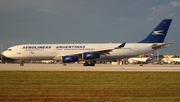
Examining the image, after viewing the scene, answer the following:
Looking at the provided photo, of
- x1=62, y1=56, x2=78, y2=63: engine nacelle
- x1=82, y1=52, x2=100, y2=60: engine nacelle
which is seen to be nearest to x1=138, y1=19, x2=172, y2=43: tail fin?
x1=82, y1=52, x2=100, y2=60: engine nacelle

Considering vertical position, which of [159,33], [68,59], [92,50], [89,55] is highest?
[159,33]

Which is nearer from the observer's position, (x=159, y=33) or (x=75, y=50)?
(x=75, y=50)

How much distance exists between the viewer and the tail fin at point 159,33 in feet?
144

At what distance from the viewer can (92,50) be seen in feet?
140

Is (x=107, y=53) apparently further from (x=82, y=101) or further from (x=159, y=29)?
(x=82, y=101)

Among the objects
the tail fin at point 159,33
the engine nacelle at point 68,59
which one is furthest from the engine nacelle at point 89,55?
the tail fin at point 159,33

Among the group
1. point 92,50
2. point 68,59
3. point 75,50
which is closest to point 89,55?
point 92,50

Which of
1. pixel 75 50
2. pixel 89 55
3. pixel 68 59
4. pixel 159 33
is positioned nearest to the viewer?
pixel 68 59

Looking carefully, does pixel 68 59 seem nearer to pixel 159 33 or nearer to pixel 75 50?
pixel 75 50

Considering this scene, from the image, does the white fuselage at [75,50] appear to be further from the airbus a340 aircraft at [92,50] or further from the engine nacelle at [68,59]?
the engine nacelle at [68,59]

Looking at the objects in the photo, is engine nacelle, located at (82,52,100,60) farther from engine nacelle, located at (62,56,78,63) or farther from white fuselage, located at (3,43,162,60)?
engine nacelle, located at (62,56,78,63)

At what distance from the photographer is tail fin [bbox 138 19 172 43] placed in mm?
44000

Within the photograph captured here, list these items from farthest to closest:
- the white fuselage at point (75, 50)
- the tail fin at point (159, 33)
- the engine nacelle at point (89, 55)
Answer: the tail fin at point (159, 33), the white fuselage at point (75, 50), the engine nacelle at point (89, 55)

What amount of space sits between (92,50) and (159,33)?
1122cm
